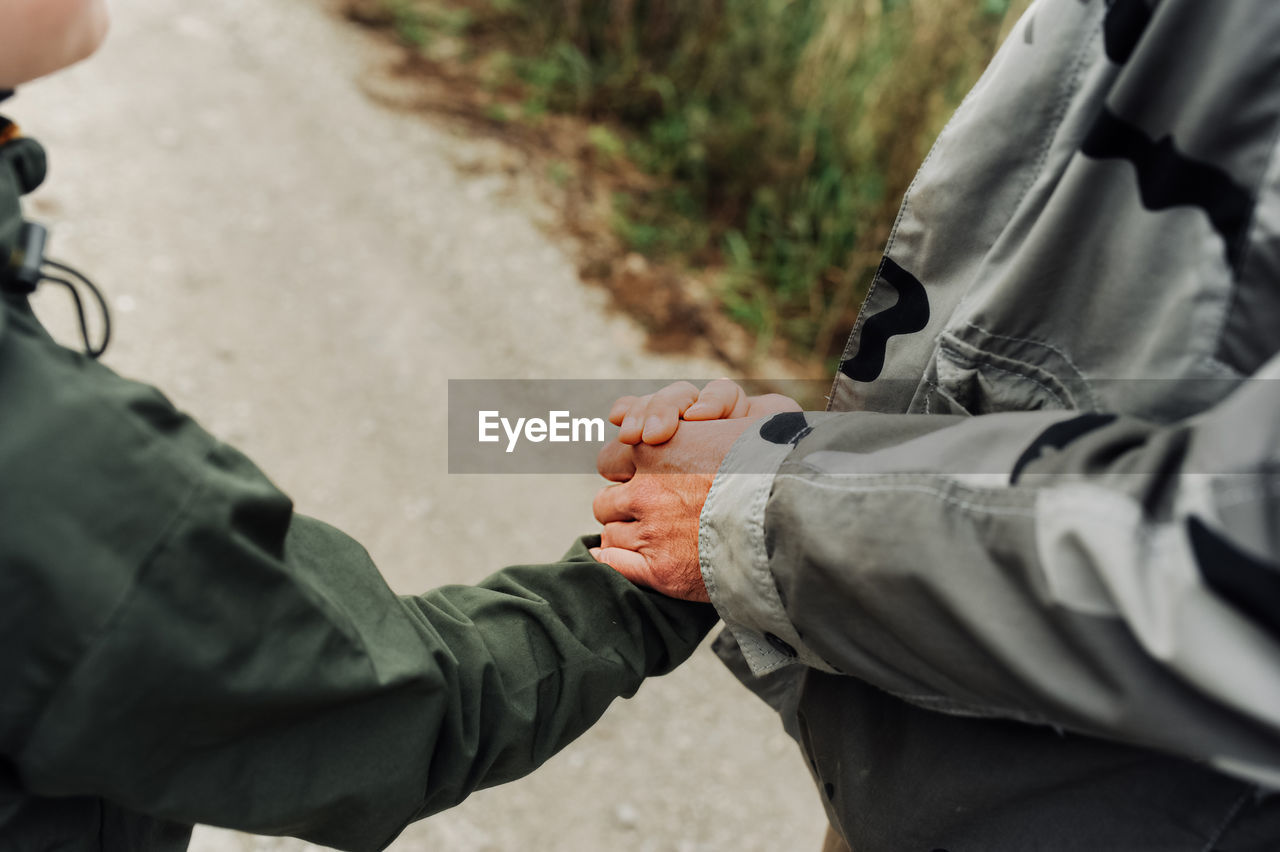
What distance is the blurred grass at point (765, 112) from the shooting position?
3.48 m

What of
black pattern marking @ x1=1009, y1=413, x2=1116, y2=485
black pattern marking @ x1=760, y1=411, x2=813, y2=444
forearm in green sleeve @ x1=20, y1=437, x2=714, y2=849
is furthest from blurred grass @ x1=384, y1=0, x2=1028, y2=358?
black pattern marking @ x1=1009, y1=413, x2=1116, y2=485

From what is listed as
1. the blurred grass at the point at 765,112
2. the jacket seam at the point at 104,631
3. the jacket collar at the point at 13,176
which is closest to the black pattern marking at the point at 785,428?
the jacket seam at the point at 104,631

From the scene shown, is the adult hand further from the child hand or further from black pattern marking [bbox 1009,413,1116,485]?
black pattern marking [bbox 1009,413,1116,485]

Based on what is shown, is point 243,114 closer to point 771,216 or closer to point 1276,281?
point 771,216

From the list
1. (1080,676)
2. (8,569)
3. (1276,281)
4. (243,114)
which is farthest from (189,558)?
(243,114)

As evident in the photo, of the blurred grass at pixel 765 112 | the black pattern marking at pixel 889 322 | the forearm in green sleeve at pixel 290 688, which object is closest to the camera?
the forearm in green sleeve at pixel 290 688

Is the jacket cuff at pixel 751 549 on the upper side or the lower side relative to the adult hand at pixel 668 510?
upper

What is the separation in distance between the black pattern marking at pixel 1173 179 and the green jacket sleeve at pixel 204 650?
79 centimetres

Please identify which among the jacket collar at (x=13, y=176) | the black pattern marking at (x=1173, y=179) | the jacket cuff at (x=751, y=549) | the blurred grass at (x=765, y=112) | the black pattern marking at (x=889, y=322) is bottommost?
the blurred grass at (x=765, y=112)

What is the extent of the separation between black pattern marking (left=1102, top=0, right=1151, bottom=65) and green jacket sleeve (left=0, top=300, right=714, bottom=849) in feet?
2.76

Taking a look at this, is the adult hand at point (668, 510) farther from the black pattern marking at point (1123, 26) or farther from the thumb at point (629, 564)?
the black pattern marking at point (1123, 26)

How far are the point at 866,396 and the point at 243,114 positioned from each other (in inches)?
132

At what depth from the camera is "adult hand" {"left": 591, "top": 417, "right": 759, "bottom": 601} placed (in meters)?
1.18

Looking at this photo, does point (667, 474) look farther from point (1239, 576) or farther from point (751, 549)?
point (1239, 576)
